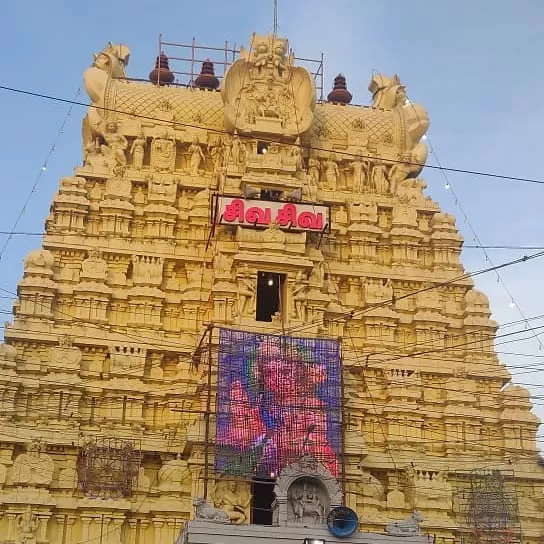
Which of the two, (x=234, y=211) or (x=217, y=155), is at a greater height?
(x=217, y=155)

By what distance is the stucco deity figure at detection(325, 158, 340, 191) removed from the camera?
128 ft

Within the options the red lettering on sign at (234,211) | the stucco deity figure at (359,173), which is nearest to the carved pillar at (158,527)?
the red lettering on sign at (234,211)

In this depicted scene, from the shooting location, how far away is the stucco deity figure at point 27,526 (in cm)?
2934

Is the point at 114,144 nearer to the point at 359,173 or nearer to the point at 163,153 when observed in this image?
the point at 163,153

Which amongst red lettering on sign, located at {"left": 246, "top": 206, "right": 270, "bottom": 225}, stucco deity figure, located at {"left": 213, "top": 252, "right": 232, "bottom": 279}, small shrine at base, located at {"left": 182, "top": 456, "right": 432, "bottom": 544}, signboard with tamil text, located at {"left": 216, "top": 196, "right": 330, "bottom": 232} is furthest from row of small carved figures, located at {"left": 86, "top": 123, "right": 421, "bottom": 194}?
small shrine at base, located at {"left": 182, "top": 456, "right": 432, "bottom": 544}

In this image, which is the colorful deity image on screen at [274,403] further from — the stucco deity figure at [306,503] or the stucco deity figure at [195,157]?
the stucco deity figure at [195,157]

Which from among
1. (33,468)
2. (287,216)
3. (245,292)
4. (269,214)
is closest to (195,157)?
(269,214)

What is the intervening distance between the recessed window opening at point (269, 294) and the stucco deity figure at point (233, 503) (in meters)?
7.23

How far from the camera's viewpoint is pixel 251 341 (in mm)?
32281

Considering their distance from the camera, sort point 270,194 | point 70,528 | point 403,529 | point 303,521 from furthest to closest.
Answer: point 270,194, point 70,528, point 303,521, point 403,529

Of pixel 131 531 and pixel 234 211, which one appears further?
pixel 234 211

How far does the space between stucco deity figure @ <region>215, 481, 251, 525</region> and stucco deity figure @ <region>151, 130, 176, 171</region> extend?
13475 millimetres

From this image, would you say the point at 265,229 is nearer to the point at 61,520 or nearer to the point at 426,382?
the point at 426,382

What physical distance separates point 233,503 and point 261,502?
6.95 ft
